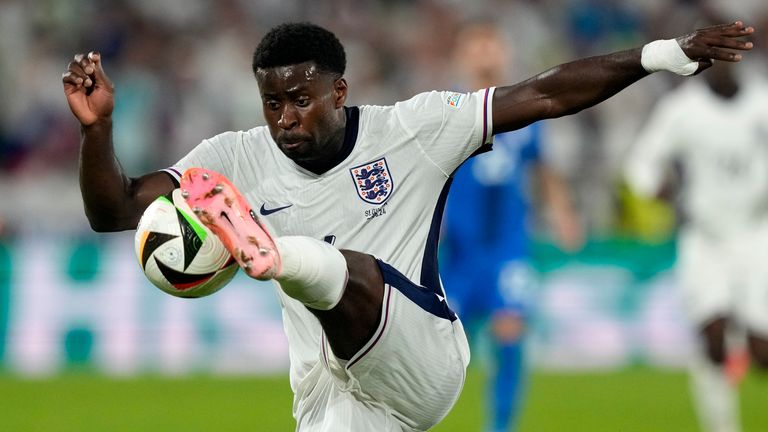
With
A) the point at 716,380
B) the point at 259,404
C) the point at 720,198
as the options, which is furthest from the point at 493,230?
the point at 259,404

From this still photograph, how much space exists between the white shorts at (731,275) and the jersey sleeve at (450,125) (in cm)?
417

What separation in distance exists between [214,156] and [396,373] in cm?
114

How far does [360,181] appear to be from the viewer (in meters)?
5.20

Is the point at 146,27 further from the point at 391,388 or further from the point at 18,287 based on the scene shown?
the point at 391,388

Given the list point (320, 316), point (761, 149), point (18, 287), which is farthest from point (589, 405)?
point (320, 316)

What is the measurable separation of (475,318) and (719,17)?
2576 mm

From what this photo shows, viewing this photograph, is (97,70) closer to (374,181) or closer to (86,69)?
(86,69)

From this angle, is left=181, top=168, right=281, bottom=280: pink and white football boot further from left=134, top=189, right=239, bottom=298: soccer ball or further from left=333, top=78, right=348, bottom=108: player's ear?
left=333, top=78, right=348, bottom=108: player's ear

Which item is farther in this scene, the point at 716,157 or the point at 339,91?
the point at 716,157

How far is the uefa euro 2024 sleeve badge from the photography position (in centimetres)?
519

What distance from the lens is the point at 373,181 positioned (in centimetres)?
520

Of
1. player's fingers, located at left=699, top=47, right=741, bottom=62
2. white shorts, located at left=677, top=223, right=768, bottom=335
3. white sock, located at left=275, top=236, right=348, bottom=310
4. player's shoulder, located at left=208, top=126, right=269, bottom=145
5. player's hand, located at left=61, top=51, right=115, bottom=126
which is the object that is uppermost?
player's hand, located at left=61, top=51, right=115, bottom=126

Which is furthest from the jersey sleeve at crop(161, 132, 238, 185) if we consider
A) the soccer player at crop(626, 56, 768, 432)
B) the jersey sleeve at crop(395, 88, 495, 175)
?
the soccer player at crop(626, 56, 768, 432)

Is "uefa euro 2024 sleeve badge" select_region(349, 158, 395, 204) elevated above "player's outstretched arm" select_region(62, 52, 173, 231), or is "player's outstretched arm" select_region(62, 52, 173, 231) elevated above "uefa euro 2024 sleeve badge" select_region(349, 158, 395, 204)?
"player's outstretched arm" select_region(62, 52, 173, 231)
